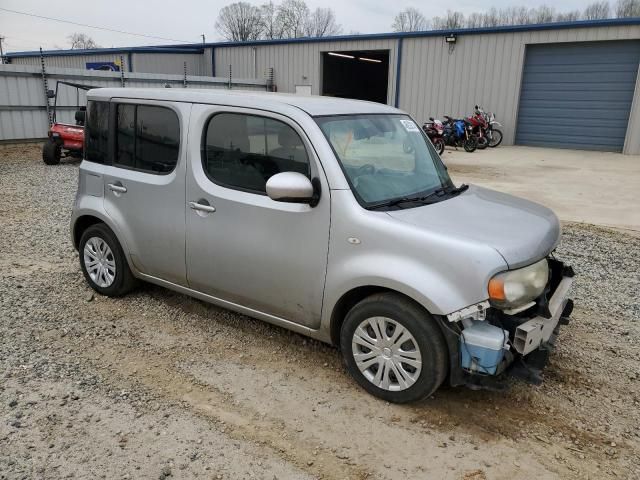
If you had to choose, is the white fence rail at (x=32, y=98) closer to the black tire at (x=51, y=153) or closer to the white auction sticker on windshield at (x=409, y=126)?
the black tire at (x=51, y=153)

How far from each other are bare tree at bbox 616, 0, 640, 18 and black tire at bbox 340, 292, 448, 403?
156 ft

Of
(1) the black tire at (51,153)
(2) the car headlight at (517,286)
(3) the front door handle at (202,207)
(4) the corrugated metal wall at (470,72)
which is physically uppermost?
(4) the corrugated metal wall at (470,72)

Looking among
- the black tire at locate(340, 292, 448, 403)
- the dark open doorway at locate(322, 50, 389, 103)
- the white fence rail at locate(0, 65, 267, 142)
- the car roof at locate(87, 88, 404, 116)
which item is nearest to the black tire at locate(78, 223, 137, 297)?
the car roof at locate(87, 88, 404, 116)

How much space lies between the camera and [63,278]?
5230mm

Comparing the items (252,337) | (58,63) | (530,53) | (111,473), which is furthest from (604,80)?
(58,63)

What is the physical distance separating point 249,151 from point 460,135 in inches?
608

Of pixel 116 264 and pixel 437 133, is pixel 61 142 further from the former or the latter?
pixel 437 133

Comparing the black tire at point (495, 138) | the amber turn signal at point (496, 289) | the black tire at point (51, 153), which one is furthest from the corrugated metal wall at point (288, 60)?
the amber turn signal at point (496, 289)

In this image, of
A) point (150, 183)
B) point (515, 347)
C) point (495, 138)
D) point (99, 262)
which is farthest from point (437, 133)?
point (515, 347)

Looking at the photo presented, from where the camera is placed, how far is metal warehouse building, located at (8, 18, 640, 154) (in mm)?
17266

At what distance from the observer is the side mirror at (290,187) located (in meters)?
3.16

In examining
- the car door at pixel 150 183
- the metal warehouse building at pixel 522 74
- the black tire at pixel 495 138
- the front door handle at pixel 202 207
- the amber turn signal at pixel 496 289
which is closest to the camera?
the amber turn signal at pixel 496 289

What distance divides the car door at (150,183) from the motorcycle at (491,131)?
636 inches

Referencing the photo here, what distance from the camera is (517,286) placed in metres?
2.91
